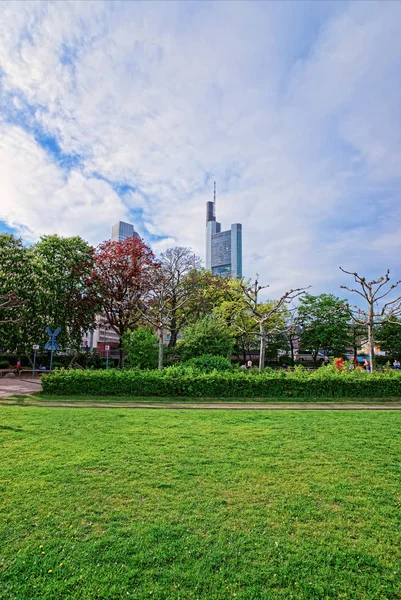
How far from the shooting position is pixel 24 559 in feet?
9.31

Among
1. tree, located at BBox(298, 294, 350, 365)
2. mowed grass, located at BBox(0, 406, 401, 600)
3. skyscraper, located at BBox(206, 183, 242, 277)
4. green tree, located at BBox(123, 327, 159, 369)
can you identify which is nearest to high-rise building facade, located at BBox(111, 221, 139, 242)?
skyscraper, located at BBox(206, 183, 242, 277)

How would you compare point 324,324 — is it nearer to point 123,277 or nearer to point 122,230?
point 123,277

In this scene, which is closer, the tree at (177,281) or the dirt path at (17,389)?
the dirt path at (17,389)

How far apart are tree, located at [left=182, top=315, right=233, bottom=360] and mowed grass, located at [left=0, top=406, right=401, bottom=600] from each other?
393 inches

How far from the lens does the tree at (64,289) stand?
2384cm

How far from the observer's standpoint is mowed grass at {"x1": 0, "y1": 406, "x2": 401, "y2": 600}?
2631 mm

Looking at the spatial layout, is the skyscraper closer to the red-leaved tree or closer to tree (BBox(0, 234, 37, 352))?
Result: the red-leaved tree

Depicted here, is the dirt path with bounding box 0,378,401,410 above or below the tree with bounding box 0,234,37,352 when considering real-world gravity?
below

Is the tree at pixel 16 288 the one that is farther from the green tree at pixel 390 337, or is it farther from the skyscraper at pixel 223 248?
the skyscraper at pixel 223 248

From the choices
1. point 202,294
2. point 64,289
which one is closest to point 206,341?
point 202,294

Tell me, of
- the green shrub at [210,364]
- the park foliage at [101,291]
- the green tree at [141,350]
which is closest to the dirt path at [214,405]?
the green shrub at [210,364]

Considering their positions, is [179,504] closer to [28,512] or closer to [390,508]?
[28,512]

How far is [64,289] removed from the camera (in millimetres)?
24906

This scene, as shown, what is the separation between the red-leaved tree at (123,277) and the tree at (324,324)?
57.1ft
